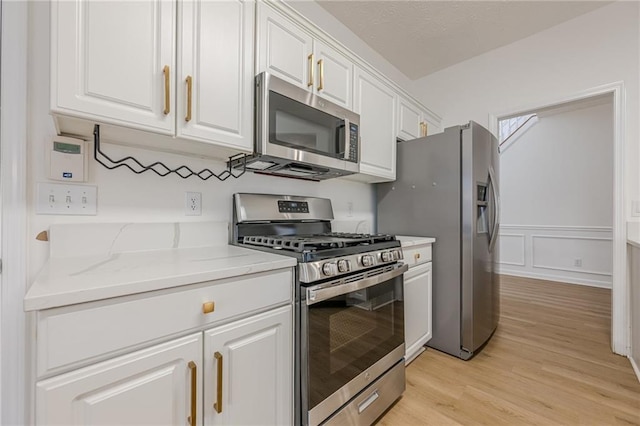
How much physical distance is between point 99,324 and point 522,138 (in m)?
5.93

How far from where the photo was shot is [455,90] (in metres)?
3.13

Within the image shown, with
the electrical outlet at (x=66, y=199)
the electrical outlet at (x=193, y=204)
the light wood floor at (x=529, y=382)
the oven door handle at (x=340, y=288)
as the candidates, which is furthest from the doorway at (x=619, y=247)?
the electrical outlet at (x=66, y=199)

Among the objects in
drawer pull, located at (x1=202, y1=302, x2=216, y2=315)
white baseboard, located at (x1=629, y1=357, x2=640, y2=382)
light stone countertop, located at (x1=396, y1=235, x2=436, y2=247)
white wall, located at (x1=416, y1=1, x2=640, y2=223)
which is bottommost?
white baseboard, located at (x1=629, y1=357, x2=640, y2=382)

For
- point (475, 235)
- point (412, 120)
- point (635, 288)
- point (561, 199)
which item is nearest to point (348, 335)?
point (475, 235)

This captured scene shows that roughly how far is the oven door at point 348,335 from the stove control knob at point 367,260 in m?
0.05

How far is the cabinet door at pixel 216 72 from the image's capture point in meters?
1.13

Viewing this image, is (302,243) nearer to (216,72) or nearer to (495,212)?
(216,72)

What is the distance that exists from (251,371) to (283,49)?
1.49m

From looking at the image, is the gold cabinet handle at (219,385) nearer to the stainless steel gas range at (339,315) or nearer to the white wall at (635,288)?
the stainless steel gas range at (339,315)

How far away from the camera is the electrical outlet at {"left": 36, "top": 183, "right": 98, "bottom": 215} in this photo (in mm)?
1071

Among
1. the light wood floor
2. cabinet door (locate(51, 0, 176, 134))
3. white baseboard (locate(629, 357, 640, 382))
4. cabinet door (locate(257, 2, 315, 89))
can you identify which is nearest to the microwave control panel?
cabinet door (locate(257, 2, 315, 89))

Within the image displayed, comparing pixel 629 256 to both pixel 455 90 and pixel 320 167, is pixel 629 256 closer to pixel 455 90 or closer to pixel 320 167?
pixel 455 90

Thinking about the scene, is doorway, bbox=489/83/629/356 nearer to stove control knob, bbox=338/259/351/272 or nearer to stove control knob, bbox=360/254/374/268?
stove control knob, bbox=360/254/374/268

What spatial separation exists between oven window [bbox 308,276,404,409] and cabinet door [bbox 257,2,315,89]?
1.17m
